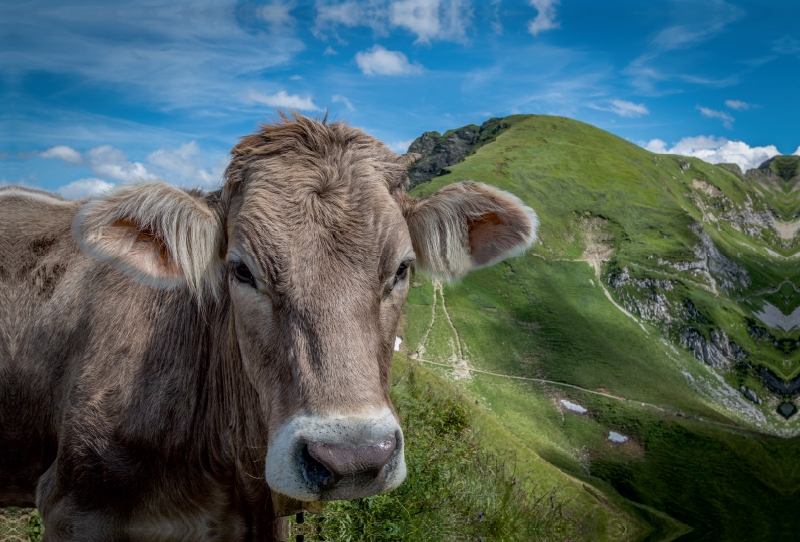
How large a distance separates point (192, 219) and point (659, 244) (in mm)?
148000

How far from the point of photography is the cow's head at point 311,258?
114 inches

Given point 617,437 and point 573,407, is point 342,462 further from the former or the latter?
point 573,407

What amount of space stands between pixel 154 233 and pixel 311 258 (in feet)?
5.11

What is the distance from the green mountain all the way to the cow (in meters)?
44.9

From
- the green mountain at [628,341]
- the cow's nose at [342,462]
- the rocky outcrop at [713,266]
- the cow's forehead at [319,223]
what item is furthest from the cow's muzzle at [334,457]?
the rocky outcrop at [713,266]

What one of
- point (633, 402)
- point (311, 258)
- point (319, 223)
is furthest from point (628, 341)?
point (311, 258)

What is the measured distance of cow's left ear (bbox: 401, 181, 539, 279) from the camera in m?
4.41

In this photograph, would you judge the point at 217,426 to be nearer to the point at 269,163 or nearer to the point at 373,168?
the point at 269,163

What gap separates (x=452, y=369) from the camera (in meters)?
80.2

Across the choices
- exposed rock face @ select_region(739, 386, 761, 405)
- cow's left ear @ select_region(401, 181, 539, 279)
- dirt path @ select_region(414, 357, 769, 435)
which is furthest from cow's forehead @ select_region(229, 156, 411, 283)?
exposed rock face @ select_region(739, 386, 761, 405)

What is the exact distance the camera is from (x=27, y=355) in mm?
5137

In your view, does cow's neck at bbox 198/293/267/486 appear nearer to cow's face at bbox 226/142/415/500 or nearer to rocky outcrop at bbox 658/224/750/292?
cow's face at bbox 226/142/415/500

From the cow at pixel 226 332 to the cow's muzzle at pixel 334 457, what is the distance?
1 centimetres

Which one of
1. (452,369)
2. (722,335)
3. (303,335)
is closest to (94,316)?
(303,335)
